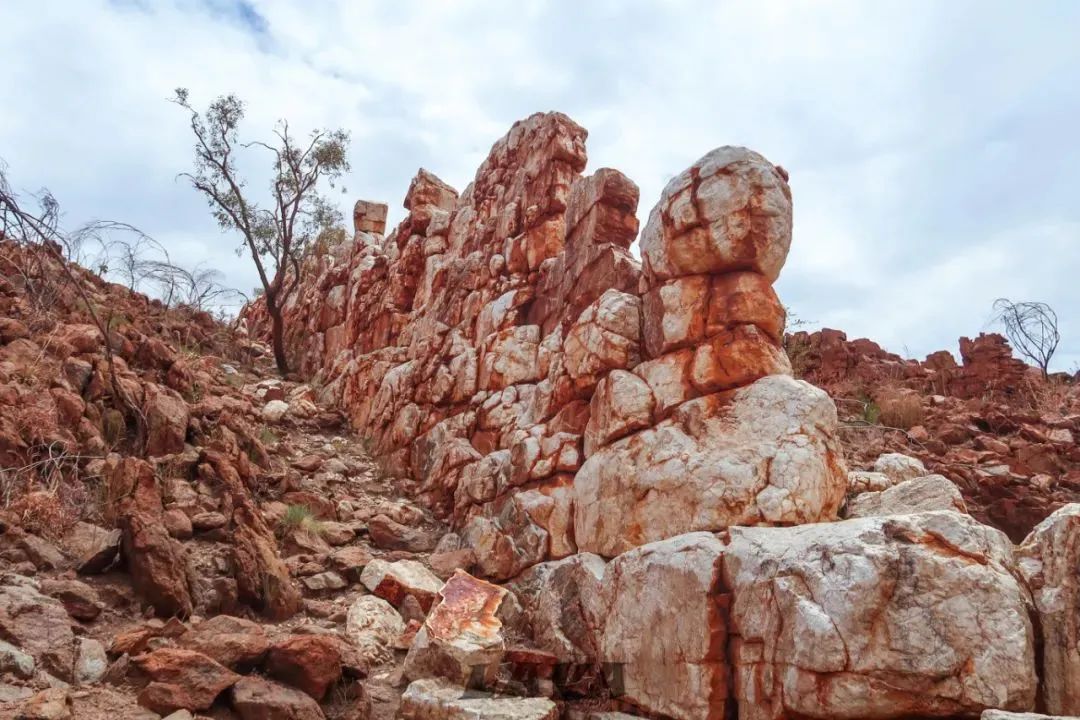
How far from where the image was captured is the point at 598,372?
7.85m

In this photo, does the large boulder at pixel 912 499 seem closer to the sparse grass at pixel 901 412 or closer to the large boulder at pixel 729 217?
the large boulder at pixel 729 217

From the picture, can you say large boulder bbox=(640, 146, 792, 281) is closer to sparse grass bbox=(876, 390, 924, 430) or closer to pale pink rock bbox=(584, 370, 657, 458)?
pale pink rock bbox=(584, 370, 657, 458)

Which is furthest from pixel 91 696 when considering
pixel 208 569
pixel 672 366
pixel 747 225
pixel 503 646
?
pixel 747 225

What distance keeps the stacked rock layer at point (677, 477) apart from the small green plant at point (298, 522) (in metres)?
1.94

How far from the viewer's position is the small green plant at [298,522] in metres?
8.18

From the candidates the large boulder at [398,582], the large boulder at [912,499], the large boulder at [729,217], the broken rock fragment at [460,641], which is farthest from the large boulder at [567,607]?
the large boulder at [729,217]

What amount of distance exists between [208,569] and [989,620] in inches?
249

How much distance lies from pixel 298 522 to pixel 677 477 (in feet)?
15.7

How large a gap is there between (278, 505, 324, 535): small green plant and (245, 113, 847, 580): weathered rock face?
6.14 ft

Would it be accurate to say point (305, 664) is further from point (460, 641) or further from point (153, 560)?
point (153, 560)

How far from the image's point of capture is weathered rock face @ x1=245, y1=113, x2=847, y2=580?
20.1 ft

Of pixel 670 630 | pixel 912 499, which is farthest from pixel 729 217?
pixel 670 630

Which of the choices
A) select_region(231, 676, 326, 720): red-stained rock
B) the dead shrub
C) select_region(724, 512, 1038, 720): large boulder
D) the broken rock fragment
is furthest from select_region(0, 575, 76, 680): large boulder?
select_region(724, 512, 1038, 720): large boulder

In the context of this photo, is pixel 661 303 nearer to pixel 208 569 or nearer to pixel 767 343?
pixel 767 343
